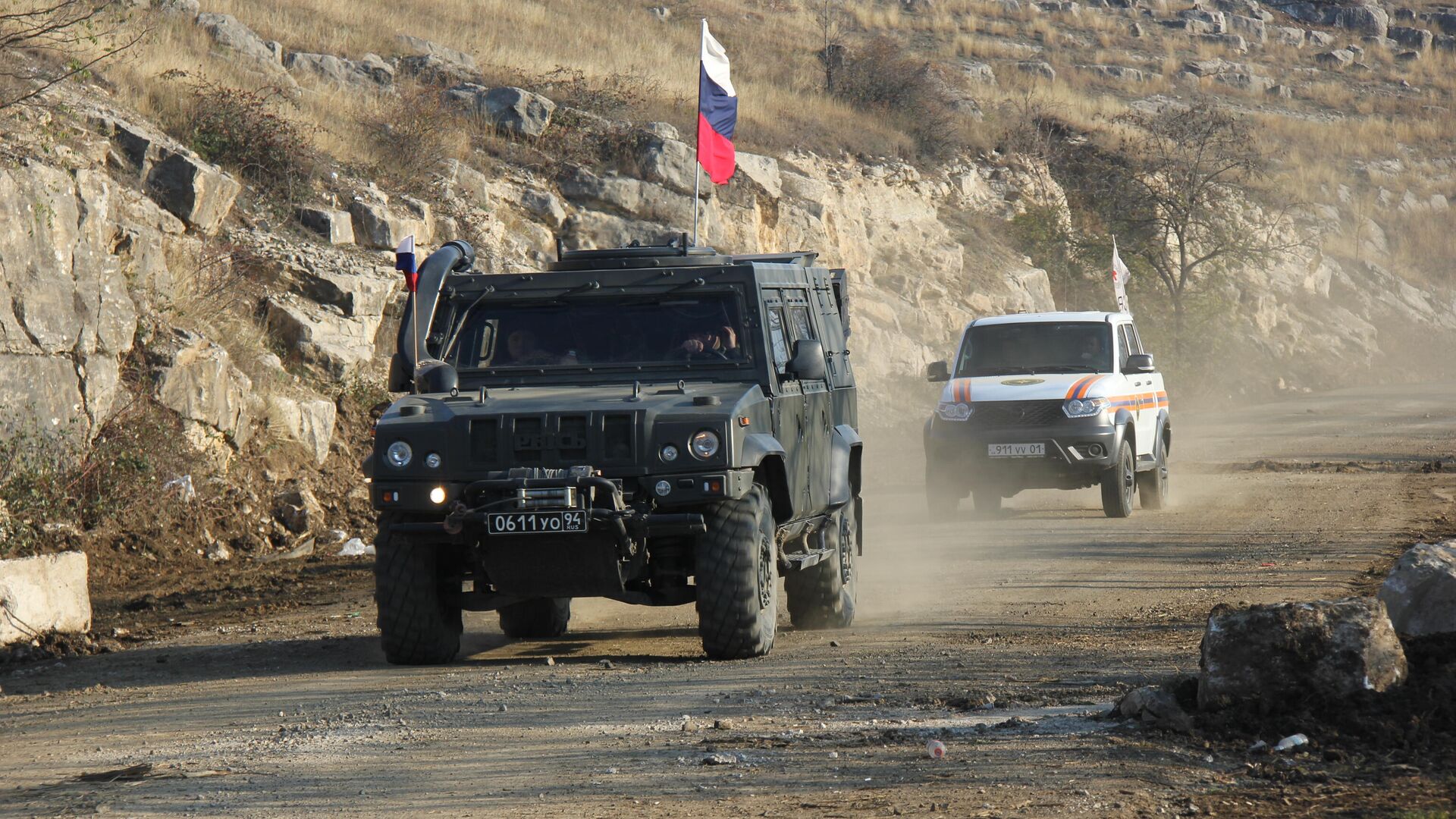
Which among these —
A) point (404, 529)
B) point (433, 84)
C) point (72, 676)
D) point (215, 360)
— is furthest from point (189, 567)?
point (433, 84)

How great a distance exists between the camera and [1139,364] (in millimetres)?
15719

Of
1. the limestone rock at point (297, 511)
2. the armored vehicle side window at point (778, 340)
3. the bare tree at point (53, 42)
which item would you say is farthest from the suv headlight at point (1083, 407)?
the bare tree at point (53, 42)

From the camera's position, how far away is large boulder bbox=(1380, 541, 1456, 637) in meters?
Answer: 6.99

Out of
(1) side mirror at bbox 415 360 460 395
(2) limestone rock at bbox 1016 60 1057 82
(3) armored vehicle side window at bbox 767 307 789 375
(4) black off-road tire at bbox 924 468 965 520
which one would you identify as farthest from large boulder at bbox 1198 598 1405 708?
(2) limestone rock at bbox 1016 60 1057 82

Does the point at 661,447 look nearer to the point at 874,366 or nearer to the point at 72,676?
the point at 72,676

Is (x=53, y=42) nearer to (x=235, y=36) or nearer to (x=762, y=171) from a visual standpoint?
(x=235, y=36)

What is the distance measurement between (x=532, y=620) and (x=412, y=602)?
1867 mm

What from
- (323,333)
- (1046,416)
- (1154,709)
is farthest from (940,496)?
(1154,709)

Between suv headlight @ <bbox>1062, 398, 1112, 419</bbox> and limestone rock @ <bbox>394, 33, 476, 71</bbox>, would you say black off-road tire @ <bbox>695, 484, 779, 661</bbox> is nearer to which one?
suv headlight @ <bbox>1062, 398, 1112, 419</bbox>

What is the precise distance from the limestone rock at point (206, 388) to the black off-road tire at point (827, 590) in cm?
776

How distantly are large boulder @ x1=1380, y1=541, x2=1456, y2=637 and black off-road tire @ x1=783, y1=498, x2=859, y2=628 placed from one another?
350 cm

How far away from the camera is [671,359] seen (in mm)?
8922

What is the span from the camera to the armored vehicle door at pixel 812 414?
932 cm

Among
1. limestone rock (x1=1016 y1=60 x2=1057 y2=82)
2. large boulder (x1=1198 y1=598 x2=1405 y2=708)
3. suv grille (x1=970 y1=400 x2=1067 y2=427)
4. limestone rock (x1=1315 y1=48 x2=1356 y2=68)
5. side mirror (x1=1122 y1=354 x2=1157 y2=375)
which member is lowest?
large boulder (x1=1198 y1=598 x2=1405 y2=708)
